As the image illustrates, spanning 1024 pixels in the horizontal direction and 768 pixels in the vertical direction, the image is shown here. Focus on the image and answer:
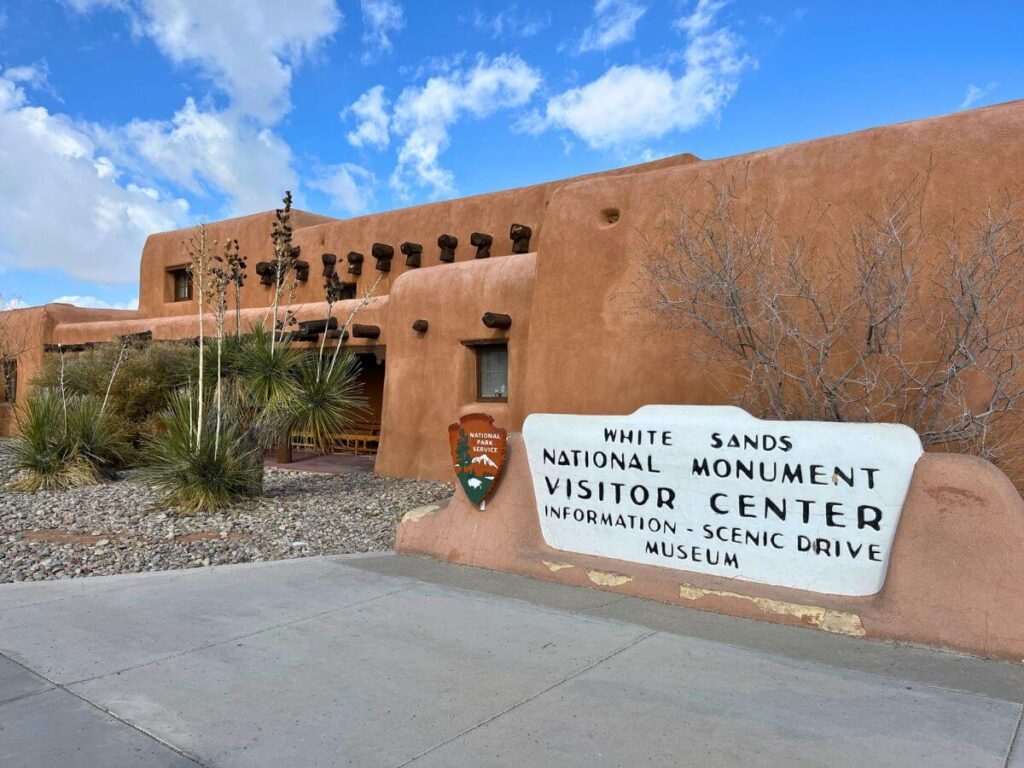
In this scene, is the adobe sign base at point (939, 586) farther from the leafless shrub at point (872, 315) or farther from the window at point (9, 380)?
the window at point (9, 380)

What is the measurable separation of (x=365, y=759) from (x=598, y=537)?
3.26 metres

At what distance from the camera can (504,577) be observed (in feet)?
21.8

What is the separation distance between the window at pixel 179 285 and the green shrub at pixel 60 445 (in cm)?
1180

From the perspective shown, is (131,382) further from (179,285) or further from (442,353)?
(179,285)

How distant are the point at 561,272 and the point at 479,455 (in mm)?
4601

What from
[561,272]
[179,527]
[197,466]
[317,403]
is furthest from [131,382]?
[561,272]

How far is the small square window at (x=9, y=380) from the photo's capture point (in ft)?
78.0

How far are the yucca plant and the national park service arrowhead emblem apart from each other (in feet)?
15.5

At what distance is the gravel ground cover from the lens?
7887 mm

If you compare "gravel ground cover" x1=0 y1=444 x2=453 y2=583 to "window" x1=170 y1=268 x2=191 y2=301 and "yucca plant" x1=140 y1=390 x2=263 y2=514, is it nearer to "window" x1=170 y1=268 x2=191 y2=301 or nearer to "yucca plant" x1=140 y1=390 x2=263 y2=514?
"yucca plant" x1=140 y1=390 x2=263 y2=514

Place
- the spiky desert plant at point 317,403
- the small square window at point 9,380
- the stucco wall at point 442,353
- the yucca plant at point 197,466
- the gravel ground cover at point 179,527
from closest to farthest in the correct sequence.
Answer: the gravel ground cover at point 179,527 < the yucca plant at point 197,466 < the spiky desert plant at point 317,403 < the stucco wall at point 442,353 < the small square window at point 9,380

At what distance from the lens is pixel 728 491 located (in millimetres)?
5715

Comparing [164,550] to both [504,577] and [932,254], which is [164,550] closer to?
[504,577]

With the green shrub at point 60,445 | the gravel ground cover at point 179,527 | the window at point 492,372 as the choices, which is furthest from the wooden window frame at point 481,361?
the green shrub at point 60,445
